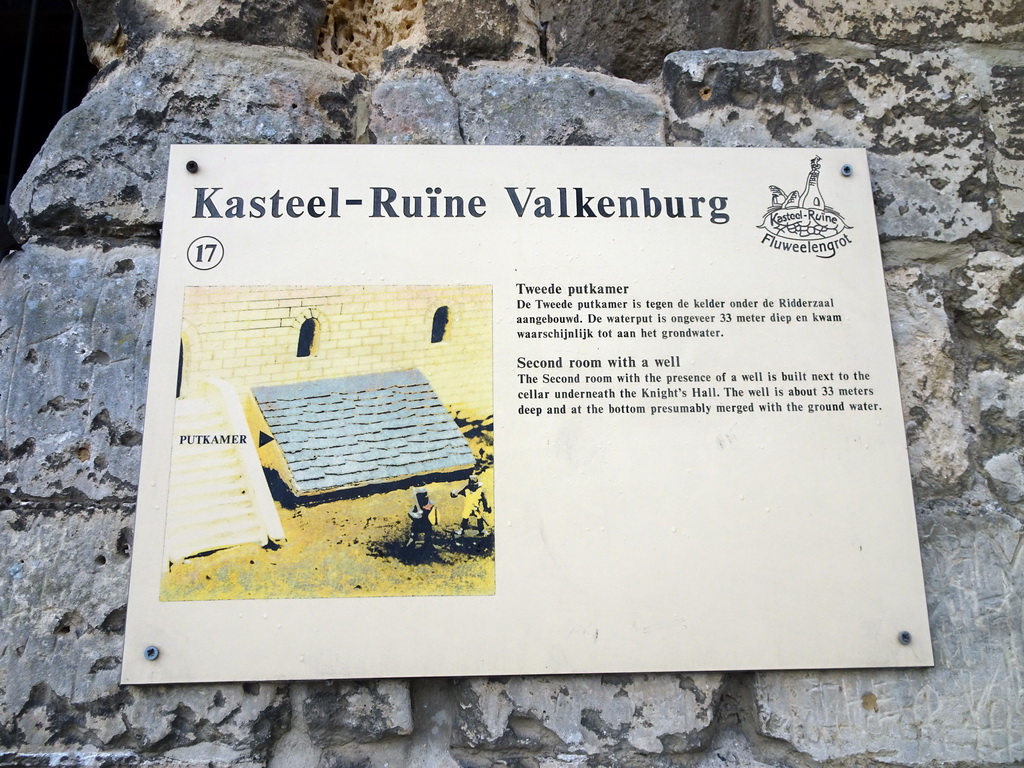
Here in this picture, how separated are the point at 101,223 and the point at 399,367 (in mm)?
723

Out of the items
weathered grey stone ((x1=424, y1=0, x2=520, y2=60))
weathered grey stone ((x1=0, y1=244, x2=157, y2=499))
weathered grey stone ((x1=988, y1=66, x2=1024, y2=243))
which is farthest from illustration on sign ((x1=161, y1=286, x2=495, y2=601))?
weathered grey stone ((x1=988, y1=66, x2=1024, y2=243))

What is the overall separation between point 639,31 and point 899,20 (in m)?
0.60

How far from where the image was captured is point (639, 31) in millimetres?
1761

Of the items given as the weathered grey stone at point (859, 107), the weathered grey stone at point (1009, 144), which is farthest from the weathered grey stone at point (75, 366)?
the weathered grey stone at point (1009, 144)

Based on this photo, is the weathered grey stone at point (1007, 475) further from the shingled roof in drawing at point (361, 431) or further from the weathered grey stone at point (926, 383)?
the shingled roof in drawing at point (361, 431)

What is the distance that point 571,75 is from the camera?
67.2 inches

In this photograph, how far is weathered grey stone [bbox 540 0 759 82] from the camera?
69.2 inches

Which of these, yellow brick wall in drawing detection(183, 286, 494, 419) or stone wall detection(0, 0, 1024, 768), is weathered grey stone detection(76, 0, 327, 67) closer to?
stone wall detection(0, 0, 1024, 768)

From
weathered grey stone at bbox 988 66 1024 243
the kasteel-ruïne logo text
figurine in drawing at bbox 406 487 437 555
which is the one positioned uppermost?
weathered grey stone at bbox 988 66 1024 243

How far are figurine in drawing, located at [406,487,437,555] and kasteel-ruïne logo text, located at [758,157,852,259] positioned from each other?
881 mm

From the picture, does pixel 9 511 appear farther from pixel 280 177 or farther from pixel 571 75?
pixel 571 75

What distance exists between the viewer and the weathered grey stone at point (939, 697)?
1.37 metres

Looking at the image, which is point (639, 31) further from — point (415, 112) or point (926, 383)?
point (926, 383)

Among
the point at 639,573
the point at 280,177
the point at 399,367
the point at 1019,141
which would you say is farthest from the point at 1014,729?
the point at 280,177
